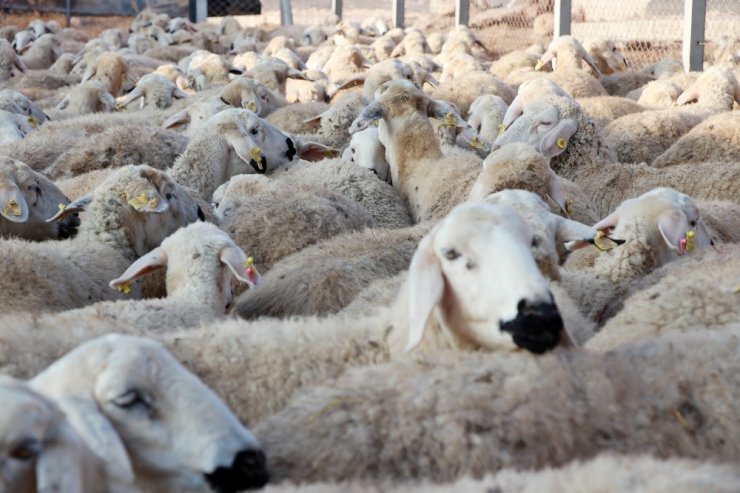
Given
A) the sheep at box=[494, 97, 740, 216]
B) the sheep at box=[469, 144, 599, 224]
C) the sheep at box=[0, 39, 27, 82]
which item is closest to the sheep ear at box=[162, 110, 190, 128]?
the sheep at box=[494, 97, 740, 216]

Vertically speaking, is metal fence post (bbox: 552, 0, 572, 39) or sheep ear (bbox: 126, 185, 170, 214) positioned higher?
metal fence post (bbox: 552, 0, 572, 39)

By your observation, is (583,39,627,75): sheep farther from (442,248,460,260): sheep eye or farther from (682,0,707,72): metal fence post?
(442,248,460,260): sheep eye

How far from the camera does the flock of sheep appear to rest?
2436 mm

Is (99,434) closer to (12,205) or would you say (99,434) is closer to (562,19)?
(12,205)

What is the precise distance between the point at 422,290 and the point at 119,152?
4.34 meters

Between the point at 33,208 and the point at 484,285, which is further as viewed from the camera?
the point at 33,208

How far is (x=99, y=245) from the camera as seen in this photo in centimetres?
507

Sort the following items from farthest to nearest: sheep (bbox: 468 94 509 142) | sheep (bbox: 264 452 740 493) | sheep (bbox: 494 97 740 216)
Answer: sheep (bbox: 468 94 509 142) → sheep (bbox: 494 97 740 216) → sheep (bbox: 264 452 740 493)

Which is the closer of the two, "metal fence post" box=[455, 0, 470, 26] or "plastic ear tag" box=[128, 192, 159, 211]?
"plastic ear tag" box=[128, 192, 159, 211]

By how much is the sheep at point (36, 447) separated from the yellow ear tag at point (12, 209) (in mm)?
3232

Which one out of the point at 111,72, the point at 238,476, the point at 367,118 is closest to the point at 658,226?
the point at 238,476

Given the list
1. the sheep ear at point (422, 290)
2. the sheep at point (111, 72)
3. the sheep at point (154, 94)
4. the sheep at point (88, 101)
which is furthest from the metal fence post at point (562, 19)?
the sheep ear at point (422, 290)

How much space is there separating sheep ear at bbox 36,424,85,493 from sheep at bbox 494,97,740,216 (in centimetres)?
445

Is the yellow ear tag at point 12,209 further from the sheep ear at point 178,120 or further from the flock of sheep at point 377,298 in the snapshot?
the sheep ear at point 178,120
